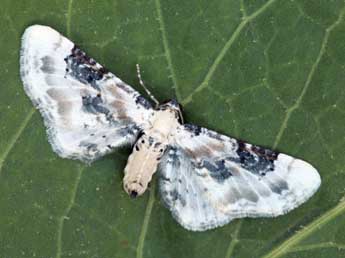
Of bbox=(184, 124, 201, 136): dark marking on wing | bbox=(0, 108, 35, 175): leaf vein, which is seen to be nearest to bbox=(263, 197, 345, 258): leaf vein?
bbox=(184, 124, 201, 136): dark marking on wing

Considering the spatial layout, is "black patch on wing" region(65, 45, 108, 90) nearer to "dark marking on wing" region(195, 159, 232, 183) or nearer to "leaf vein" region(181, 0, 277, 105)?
"leaf vein" region(181, 0, 277, 105)

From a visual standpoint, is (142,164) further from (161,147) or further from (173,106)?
(173,106)

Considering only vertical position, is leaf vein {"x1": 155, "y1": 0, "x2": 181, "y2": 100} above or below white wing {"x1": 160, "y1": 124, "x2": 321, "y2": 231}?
above

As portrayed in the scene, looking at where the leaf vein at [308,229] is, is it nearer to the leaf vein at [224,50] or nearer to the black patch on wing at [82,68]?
the leaf vein at [224,50]

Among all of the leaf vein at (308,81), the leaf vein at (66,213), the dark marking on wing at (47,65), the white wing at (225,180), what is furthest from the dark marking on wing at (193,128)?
the dark marking on wing at (47,65)

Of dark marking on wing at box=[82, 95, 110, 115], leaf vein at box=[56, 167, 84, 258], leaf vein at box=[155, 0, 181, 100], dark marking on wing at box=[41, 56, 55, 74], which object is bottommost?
leaf vein at box=[56, 167, 84, 258]

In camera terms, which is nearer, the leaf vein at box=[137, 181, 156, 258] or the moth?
the moth

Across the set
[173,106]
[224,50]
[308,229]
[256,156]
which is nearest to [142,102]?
[173,106]
